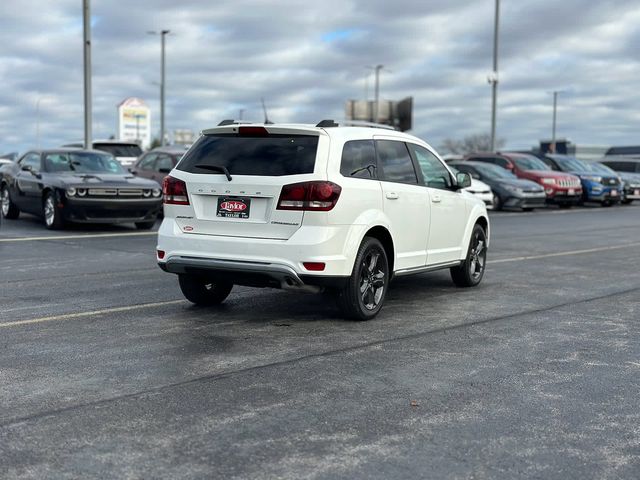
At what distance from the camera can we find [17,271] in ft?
33.7

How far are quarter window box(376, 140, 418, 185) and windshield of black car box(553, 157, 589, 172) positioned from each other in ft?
81.3

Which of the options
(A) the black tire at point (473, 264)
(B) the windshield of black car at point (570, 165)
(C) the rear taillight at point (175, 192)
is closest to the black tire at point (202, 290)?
(C) the rear taillight at point (175, 192)

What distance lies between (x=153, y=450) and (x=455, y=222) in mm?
5730

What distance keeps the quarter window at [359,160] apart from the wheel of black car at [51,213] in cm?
923

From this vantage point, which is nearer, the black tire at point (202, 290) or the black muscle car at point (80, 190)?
the black tire at point (202, 290)

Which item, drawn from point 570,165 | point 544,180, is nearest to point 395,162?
point 544,180

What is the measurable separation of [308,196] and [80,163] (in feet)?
36.3

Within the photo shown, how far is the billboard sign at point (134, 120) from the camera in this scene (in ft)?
340

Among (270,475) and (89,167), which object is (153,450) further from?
(89,167)

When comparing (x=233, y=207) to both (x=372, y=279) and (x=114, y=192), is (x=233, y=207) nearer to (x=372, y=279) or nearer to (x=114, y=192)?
(x=372, y=279)

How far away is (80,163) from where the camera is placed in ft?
55.4

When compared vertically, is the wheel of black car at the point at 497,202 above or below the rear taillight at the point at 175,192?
below

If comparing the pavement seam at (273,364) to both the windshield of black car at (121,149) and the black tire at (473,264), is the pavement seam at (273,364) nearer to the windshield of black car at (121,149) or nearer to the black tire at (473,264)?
the black tire at (473,264)

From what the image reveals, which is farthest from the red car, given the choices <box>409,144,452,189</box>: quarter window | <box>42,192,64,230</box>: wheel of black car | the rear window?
the rear window
